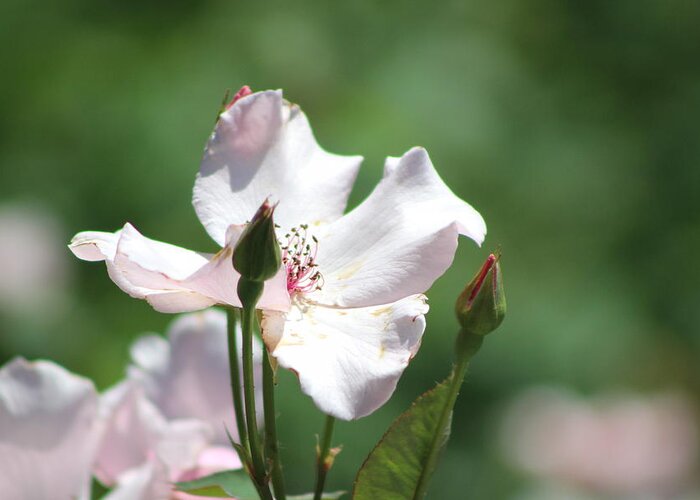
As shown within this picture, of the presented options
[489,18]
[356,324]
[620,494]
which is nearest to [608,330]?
[620,494]

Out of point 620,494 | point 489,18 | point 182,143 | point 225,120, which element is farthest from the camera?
point 489,18

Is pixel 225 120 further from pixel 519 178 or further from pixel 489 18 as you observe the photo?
pixel 489 18

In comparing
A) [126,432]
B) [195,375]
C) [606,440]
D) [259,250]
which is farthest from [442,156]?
[259,250]

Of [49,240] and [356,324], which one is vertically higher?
[356,324]

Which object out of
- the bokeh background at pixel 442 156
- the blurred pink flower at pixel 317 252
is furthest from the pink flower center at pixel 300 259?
the bokeh background at pixel 442 156

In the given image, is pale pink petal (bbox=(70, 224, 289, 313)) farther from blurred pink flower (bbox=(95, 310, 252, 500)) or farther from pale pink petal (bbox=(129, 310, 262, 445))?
pale pink petal (bbox=(129, 310, 262, 445))

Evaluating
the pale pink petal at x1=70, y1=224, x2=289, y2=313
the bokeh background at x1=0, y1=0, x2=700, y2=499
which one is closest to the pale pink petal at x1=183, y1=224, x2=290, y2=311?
the pale pink petal at x1=70, y1=224, x2=289, y2=313
